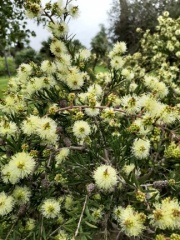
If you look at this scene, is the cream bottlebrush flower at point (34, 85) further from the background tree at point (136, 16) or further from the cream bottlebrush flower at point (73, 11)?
the background tree at point (136, 16)

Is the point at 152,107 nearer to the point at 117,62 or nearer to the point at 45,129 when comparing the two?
the point at 45,129

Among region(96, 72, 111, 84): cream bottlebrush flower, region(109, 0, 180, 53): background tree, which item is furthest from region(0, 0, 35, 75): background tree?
region(109, 0, 180, 53): background tree

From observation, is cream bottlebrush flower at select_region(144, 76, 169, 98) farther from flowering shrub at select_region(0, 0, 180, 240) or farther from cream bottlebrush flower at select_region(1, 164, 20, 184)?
cream bottlebrush flower at select_region(1, 164, 20, 184)

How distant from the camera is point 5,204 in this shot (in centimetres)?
211

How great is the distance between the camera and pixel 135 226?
1823mm

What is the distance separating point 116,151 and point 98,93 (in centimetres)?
55

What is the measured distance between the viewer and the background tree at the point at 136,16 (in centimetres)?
2230

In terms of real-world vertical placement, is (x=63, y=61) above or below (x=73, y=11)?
below

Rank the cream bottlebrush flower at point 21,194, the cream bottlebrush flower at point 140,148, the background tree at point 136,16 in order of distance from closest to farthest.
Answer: the cream bottlebrush flower at point 140,148
the cream bottlebrush flower at point 21,194
the background tree at point 136,16

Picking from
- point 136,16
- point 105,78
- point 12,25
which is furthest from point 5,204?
point 136,16

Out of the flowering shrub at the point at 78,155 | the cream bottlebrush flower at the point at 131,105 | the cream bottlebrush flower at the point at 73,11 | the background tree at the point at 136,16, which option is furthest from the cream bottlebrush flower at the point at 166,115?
the background tree at the point at 136,16

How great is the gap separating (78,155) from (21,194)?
407mm

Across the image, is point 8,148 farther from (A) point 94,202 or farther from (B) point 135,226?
(B) point 135,226

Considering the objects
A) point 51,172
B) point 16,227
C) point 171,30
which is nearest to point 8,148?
point 51,172
